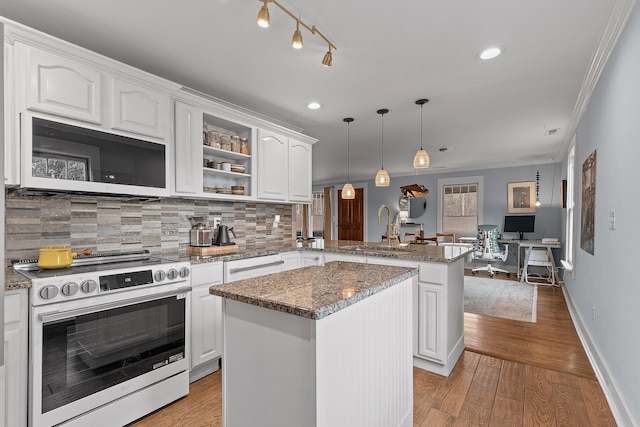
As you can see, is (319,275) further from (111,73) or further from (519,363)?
(519,363)

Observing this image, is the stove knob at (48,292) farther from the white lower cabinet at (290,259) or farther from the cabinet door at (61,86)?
the white lower cabinet at (290,259)

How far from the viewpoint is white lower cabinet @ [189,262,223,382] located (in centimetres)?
223

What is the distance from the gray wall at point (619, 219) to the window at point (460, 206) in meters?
4.64

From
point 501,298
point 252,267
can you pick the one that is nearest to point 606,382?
point 501,298

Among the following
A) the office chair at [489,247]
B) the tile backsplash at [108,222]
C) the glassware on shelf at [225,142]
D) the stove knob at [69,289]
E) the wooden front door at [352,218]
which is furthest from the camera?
the wooden front door at [352,218]

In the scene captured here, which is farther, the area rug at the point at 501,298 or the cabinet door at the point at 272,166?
the area rug at the point at 501,298

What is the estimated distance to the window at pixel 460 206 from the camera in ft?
23.3

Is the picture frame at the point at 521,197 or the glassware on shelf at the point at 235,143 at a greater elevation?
the glassware on shelf at the point at 235,143

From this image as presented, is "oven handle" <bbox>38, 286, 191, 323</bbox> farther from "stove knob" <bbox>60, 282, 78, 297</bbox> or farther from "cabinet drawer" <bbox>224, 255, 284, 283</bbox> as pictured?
"cabinet drawer" <bbox>224, 255, 284, 283</bbox>

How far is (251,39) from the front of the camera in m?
2.04

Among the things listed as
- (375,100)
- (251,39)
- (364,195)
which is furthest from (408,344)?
(364,195)

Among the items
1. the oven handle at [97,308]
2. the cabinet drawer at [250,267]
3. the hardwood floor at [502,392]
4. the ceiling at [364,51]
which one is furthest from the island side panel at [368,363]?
the ceiling at [364,51]

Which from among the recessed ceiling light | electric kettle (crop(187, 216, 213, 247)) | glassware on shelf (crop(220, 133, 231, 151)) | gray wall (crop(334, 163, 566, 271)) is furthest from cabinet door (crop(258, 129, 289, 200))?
gray wall (crop(334, 163, 566, 271))

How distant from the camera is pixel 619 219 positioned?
1.81 m
